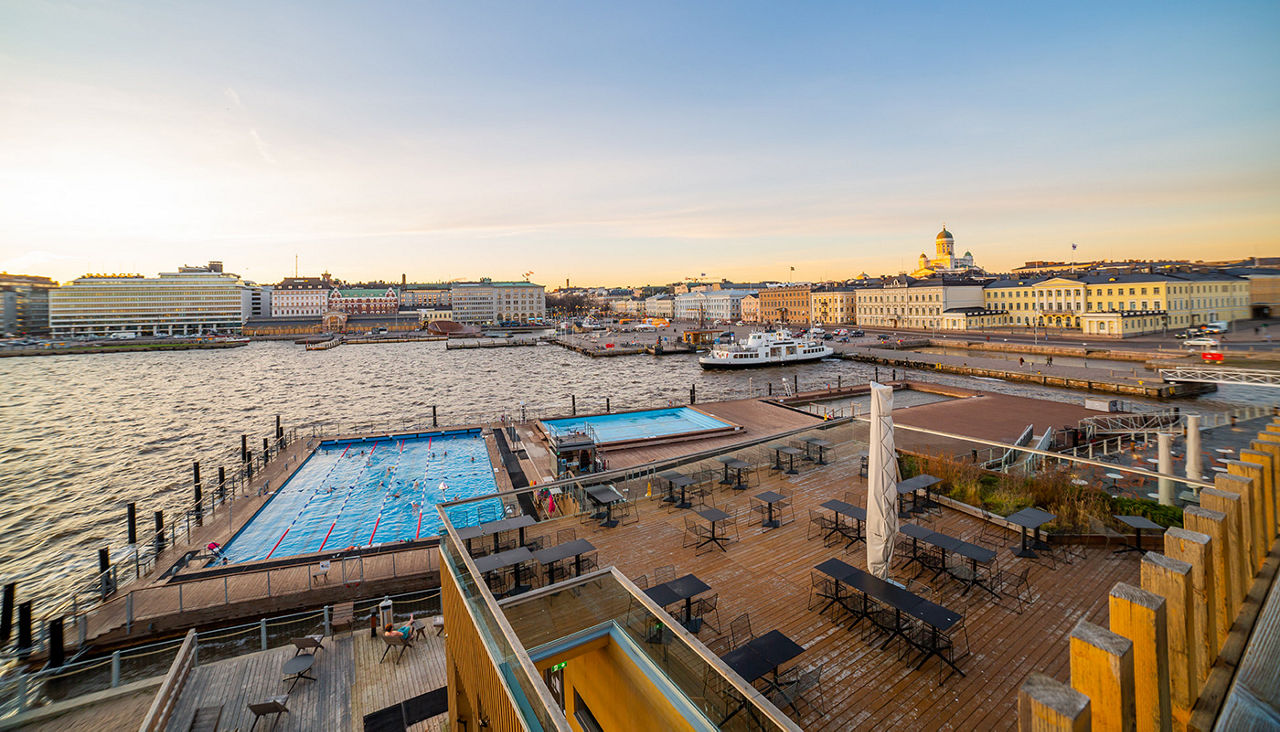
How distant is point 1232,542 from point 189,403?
2128 inches

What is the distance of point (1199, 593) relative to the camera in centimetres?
253

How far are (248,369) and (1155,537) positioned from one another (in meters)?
79.2

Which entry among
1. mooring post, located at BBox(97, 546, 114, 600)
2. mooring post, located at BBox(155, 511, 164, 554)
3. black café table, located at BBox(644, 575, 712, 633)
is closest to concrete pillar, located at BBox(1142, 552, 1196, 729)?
black café table, located at BBox(644, 575, 712, 633)

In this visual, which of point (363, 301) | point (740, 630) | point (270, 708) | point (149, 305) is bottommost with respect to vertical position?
point (270, 708)

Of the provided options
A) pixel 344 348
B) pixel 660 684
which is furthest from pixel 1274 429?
pixel 344 348

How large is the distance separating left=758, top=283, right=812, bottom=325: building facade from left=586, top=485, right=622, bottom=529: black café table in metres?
103

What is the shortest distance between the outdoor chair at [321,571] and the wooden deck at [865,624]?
715 centimetres

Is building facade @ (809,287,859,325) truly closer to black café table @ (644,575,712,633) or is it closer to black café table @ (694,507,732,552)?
black café table @ (694,507,732,552)

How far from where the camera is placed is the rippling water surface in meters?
18.8

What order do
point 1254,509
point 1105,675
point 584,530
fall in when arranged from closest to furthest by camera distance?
point 1105,675
point 1254,509
point 584,530

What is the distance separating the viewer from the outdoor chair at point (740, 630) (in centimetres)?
577

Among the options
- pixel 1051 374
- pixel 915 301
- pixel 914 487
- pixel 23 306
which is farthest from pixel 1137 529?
pixel 23 306

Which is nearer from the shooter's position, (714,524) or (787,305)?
(714,524)

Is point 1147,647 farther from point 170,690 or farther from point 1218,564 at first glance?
point 170,690
